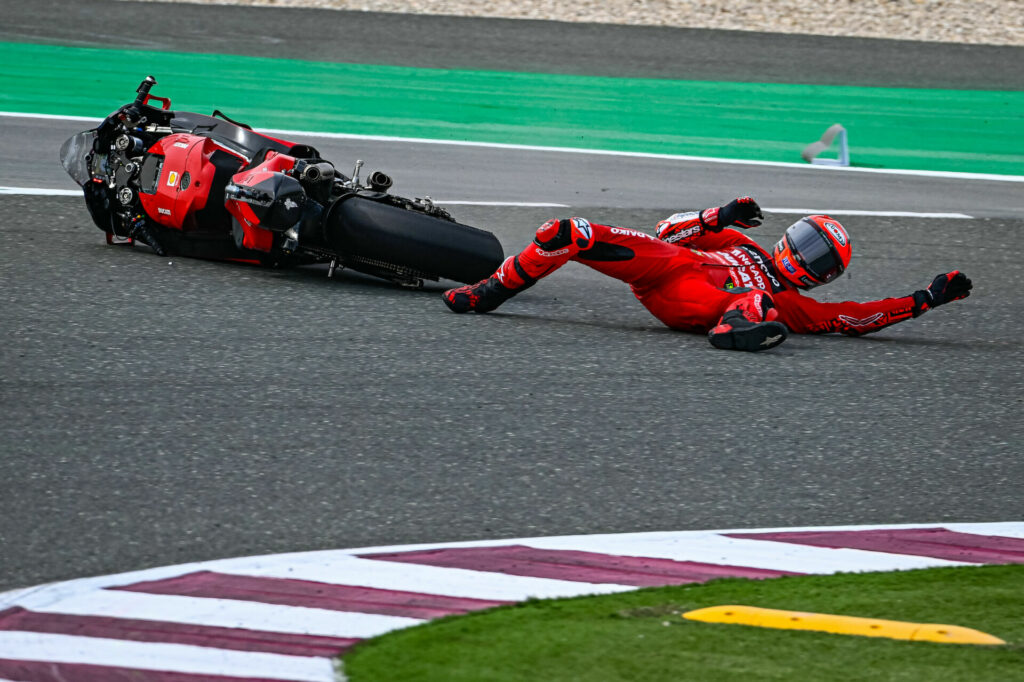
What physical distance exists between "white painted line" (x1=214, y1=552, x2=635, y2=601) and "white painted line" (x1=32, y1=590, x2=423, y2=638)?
228 millimetres

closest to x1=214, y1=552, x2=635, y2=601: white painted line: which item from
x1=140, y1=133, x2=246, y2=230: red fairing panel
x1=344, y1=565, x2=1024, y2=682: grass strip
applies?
x1=344, y1=565, x2=1024, y2=682: grass strip

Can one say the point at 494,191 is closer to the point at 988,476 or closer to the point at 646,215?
the point at 646,215

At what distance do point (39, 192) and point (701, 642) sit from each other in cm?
757

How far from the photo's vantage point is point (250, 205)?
25.2 feet

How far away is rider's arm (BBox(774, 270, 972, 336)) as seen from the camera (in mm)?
7199

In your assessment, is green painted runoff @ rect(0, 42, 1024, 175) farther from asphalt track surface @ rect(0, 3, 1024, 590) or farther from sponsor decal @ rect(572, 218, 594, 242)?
sponsor decal @ rect(572, 218, 594, 242)

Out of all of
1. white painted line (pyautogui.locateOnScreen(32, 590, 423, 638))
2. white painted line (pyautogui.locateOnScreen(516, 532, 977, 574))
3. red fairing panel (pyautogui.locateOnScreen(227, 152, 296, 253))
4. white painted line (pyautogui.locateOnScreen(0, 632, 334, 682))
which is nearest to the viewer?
white painted line (pyautogui.locateOnScreen(0, 632, 334, 682))

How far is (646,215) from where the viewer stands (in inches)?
411

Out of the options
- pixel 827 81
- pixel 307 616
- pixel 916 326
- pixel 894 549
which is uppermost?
pixel 827 81

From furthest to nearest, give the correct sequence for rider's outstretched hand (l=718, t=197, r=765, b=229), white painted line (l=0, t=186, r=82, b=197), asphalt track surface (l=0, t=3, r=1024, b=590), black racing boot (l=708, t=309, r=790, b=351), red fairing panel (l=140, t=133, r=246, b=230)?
white painted line (l=0, t=186, r=82, b=197) < red fairing panel (l=140, t=133, r=246, b=230) < rider's outstretched hand (l=718, t=197, r=765, b=229) < black racing boot (l=708, t=309, r=790, b=351) < asphalt track surface (l=0, t=3, r=1024, b=590)

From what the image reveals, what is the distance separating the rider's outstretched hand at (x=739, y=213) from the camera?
7570 millimetres

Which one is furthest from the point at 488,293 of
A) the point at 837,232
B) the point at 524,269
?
the point at 837,232

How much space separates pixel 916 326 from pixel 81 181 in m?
4.95

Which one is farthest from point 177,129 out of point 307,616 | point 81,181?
point 307,616
